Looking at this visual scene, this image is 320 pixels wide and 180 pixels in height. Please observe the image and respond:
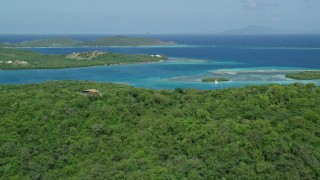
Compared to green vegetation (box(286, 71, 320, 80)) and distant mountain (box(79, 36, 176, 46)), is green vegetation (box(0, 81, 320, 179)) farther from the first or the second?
distant mountain (box(79, 36, 176, 46))

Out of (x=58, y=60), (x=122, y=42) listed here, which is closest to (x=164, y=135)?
(x=58, y=60)

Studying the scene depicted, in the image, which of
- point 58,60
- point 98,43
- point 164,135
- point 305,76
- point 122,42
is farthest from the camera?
point 122,42

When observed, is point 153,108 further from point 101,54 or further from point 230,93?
point 101,54

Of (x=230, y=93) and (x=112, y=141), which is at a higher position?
(x=230, y=93)

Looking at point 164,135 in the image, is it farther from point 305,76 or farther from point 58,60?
point 58,60

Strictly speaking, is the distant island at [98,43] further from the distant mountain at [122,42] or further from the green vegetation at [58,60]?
the green vegetation at [58,60]

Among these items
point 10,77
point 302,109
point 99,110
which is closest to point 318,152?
point 302,109

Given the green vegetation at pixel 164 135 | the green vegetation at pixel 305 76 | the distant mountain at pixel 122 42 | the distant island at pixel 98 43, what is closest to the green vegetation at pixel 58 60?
the green vegetation at pixel 305 76

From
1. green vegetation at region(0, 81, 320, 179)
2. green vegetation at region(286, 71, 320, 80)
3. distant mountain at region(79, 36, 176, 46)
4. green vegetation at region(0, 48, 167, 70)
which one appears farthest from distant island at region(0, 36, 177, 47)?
green vegetation at region(0, 81, 320, 179)
